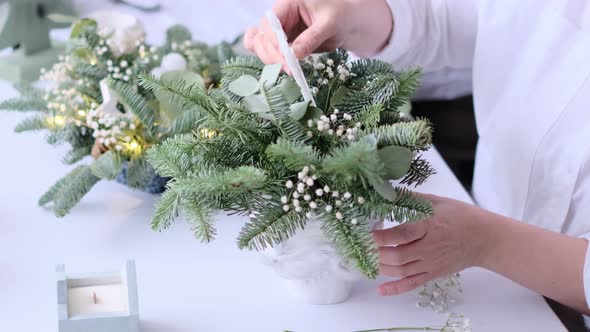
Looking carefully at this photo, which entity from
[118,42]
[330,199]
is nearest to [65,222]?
[118,42]

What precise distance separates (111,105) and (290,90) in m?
0.32

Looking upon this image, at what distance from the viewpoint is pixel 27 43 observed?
1.35 m

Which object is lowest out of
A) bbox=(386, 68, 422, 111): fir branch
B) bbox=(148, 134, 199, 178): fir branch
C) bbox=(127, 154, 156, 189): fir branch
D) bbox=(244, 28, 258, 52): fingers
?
bbox=(148, 134, 199, 178): fir branch

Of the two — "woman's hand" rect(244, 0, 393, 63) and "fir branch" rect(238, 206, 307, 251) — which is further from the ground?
"woman's hand" rect(244, 0, 393, 63)

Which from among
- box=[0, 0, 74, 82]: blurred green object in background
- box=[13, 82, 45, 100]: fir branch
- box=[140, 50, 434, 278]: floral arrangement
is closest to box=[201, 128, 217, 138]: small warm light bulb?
box=[140, 50, 434, 278]: floral arrangement

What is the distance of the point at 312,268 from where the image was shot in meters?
0.79

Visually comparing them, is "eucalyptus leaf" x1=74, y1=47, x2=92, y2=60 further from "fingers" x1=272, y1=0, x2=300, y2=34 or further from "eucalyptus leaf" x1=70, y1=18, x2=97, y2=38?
"fingers" x1=272, y1=0, x2=300, y2=34

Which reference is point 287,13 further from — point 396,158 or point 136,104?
point 396,158

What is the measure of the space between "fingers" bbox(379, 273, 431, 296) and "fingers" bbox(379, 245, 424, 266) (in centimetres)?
3

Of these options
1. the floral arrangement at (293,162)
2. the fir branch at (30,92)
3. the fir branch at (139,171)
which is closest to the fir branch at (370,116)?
the floral arrangement at (293,162)

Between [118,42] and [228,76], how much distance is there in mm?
349

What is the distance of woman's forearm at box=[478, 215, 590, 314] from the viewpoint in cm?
84

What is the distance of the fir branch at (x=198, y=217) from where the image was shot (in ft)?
2.25

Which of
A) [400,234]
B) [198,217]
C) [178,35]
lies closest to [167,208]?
[198,217]
